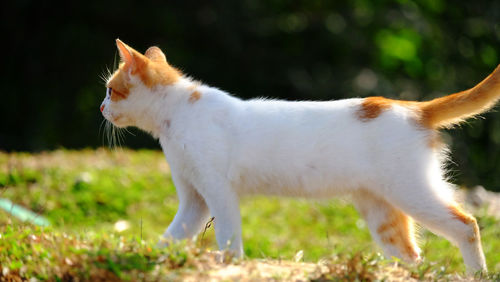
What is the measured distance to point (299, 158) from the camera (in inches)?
154

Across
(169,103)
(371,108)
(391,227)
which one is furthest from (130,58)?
(391,227)

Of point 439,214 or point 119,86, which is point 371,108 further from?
point 119,86

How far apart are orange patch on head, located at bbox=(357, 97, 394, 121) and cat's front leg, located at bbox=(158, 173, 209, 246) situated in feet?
4.04

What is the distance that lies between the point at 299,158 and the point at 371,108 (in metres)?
0.57

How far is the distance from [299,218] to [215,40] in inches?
265

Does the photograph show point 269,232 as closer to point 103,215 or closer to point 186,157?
point 103,215

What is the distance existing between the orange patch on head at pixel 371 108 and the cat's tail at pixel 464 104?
0.85 ft

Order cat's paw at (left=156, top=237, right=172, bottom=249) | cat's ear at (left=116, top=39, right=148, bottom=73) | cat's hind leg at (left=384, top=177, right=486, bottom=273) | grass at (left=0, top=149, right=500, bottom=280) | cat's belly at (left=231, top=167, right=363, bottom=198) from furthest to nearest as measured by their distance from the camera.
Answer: grass at (left=0, top=149, right=500, bottom=280)
cat's ear at (left=116, top=39, right=148, bottom=73)
cat's belly at (left=231, top=167, right=363, bottom=198)
cat's hind leg at (left=384, top=177, right=486, bottom=273)
cat's paw at (left=156, top=237, right=172, bottom=249)

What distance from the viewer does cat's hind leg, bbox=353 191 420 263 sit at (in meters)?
4.21

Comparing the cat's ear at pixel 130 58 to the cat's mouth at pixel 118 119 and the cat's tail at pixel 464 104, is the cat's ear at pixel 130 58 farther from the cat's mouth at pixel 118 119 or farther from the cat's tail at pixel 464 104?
the cat's tail at pixel 464 104

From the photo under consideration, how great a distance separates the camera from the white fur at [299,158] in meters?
3.82

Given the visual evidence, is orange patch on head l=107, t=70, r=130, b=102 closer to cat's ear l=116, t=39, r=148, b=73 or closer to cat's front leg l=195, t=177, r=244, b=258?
cat's ear l=116, t=39, r=148, b=73

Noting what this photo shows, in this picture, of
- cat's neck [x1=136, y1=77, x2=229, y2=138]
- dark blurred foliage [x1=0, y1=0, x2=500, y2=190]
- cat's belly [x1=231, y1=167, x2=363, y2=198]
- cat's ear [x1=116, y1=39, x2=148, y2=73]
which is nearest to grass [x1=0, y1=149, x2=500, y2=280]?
cat's belly [x1=231, y1=167, x2=363, y2=198]

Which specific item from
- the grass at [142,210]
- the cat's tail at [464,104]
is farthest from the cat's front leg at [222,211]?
the cat's tail at [464,104]
